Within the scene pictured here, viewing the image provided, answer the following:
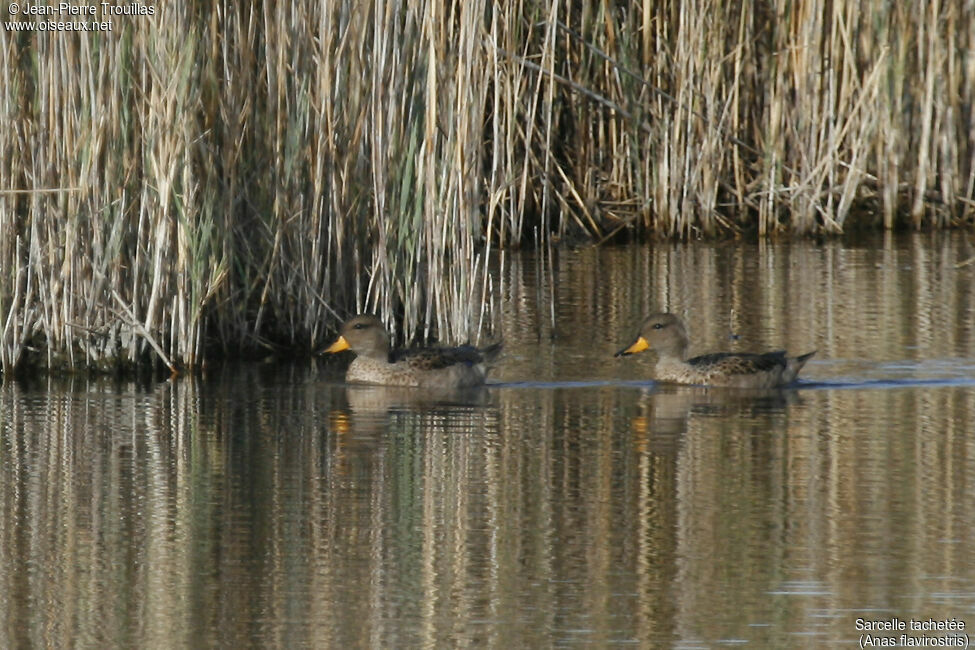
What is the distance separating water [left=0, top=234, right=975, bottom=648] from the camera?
5438 mm

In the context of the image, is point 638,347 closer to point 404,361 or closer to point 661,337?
point 661,337

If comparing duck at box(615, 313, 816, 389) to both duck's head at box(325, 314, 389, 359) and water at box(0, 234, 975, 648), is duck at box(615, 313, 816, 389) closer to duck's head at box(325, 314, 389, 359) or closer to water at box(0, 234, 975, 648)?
water at box(0, 234, 975, 648)

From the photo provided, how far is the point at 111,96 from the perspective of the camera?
9094mm

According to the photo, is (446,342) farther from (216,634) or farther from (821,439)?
(216,634)

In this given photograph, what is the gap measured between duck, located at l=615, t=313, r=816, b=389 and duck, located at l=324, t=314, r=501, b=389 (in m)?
0.93

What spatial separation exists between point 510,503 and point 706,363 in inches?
128

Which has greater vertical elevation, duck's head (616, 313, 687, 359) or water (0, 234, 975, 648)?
duck's head (616, 313, 687, 359)

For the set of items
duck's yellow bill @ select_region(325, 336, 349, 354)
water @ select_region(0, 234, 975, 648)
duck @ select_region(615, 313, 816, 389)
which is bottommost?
water @ select_region(0, 234, 975, 648)

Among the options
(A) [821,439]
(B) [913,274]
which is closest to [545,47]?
(B) [913,274]

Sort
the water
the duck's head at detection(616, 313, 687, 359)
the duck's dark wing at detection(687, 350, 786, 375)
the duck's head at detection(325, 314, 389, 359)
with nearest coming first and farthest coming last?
the water < the duck's dark wing at detection(687, 350, 786, 375) < the duck's head at detection(325, 314, 389, 359) < the duck's head at detection(616, 313, 687, 359)

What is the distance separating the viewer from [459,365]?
9.48 meters

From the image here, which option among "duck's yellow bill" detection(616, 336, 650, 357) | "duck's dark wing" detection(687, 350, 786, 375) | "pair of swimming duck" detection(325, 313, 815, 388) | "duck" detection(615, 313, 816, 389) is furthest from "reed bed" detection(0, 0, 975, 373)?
"duck's dark wing" detection(687, 350, 786, 375)

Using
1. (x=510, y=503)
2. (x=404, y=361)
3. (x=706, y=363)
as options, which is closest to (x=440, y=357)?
(x=404, y=361)

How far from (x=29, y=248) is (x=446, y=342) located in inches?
96.5
